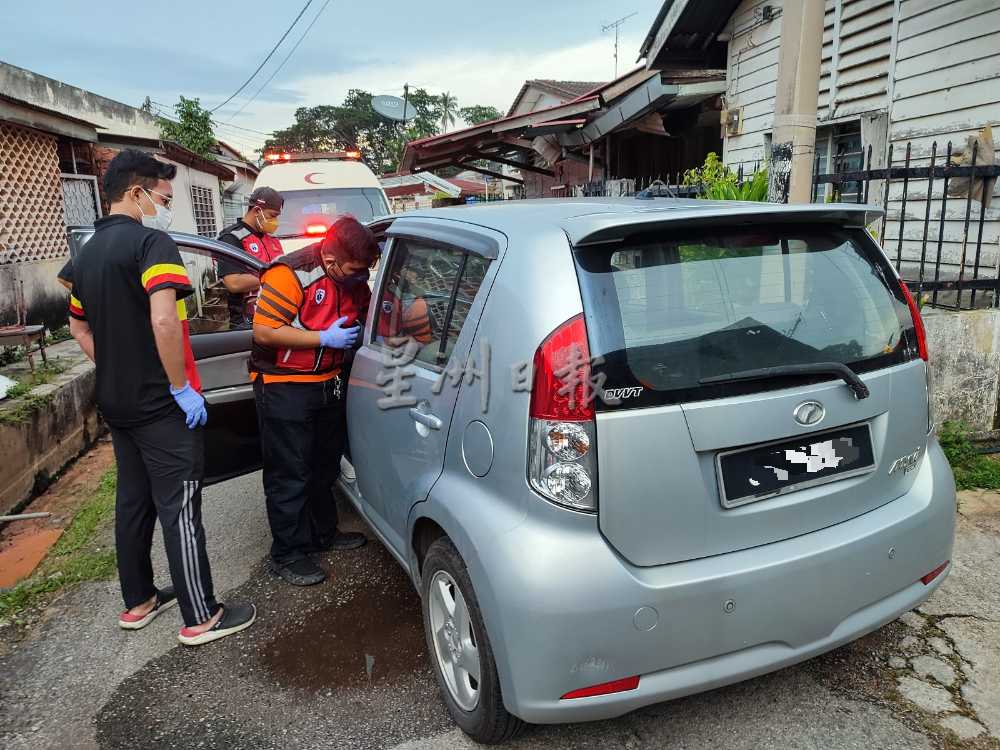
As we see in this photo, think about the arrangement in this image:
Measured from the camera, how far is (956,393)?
165 inches

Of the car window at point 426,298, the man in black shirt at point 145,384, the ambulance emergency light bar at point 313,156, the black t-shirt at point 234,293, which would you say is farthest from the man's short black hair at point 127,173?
the ambulance emergency light bar at point 313,156

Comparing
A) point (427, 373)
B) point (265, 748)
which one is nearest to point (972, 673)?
point (427, 373)

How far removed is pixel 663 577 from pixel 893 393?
0.93 meters

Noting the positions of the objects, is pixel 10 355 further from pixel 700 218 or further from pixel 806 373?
pixel 806 373

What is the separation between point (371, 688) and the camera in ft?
8.25

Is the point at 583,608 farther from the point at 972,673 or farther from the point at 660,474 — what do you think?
the point at 972,673

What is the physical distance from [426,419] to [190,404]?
3.38ft

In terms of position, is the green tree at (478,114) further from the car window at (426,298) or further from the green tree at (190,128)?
the car window at (426,298)

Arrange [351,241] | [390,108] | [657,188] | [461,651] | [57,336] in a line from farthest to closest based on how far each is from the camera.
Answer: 1. [390,108]
2. [57,336]
3. [657,188]
4. [351,241]
5. [461,651]

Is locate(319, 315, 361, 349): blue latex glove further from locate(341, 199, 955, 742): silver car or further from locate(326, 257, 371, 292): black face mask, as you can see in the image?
locate(341, 199, 955, 742): silver car

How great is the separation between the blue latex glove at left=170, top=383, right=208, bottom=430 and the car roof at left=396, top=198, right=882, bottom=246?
1265 millimetres

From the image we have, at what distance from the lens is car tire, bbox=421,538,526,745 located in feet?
6.53

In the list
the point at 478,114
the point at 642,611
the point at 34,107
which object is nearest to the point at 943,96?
the point at 642,611

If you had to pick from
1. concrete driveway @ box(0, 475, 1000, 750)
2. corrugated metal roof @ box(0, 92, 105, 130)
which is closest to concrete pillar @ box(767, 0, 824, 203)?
concrete driveway @ box(0, 475, 1000, 750)
